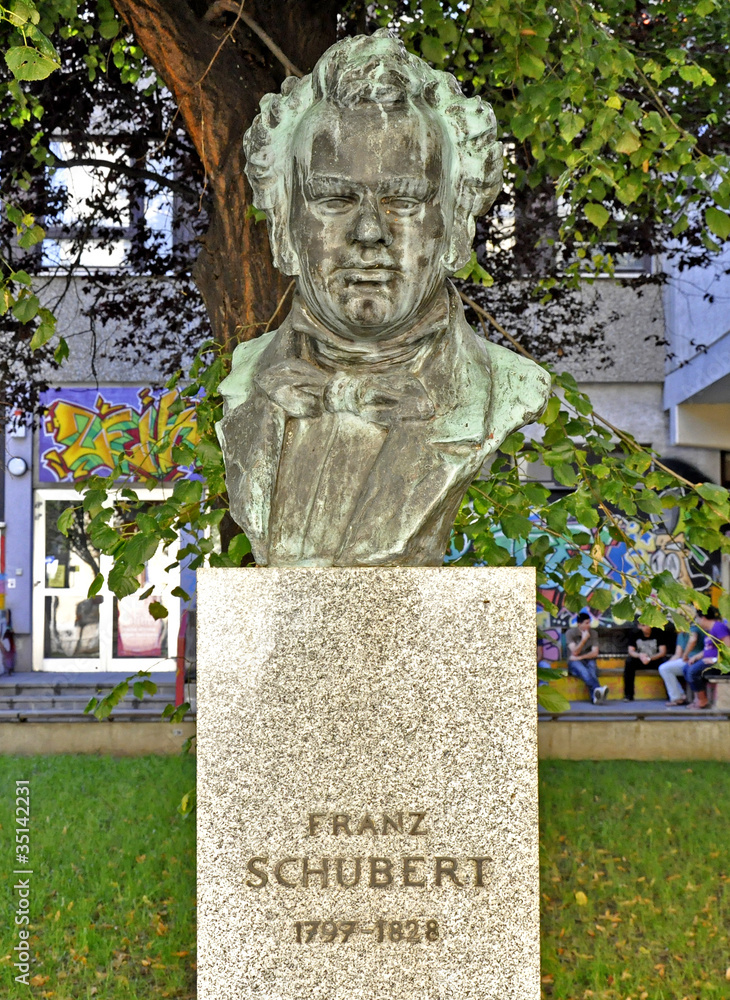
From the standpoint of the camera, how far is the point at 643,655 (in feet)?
38.7

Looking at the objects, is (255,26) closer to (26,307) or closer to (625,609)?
(26,307)

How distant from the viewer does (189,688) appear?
8.84 metres

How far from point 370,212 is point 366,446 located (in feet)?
1.95

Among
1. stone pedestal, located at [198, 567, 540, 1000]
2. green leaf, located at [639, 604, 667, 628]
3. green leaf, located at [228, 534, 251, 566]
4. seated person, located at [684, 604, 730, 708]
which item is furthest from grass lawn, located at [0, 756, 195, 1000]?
seated person, located at [684, 604, 730, 708]

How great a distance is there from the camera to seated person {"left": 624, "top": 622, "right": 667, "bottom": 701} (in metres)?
11.8

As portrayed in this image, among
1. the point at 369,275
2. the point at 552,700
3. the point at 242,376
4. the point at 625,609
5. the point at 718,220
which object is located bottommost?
the point at 552,700

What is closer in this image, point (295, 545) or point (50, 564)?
point (295, 545)

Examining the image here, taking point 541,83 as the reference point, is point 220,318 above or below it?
below

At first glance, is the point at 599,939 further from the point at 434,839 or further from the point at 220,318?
the point at 220,318

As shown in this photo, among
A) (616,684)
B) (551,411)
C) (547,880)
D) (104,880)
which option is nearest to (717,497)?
(551,411)

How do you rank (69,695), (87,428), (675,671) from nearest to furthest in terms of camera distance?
(675,671)
(69,695)
(87,428)

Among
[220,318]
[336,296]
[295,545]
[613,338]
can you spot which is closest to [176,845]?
[220,318]

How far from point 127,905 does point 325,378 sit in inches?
150

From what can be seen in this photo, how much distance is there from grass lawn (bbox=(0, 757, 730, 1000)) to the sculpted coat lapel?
9.31 feet
